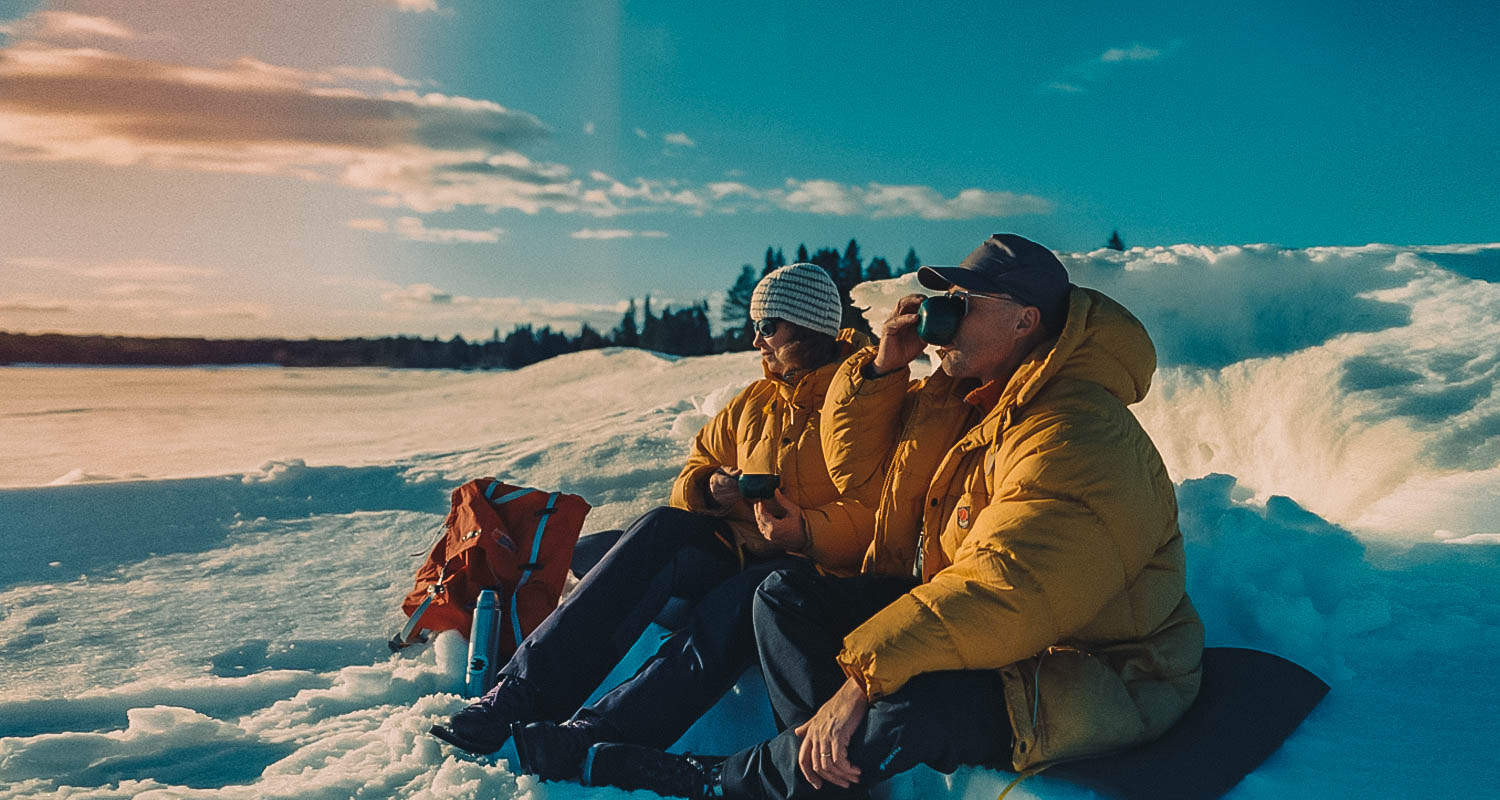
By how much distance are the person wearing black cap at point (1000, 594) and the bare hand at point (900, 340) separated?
215 millimetres

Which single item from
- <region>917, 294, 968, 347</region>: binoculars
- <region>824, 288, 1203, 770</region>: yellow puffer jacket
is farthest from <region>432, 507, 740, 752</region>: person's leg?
<region>917, 294, 968, 347</region>: binoculars

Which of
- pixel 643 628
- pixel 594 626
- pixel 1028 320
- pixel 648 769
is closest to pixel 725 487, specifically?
pixel 643 628

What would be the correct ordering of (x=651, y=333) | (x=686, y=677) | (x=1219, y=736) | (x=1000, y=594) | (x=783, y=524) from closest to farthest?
(x=1000, y=594) → (x=1219, y=736) → (x=686, y=677) → (x=783, y=524) → (x=651, y=333)

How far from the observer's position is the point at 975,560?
7.05ft

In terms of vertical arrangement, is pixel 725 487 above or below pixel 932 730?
above

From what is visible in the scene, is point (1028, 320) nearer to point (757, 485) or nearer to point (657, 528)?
point (757, 485)

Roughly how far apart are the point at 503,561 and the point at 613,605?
1.02m

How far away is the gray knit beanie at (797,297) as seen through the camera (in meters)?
3.53

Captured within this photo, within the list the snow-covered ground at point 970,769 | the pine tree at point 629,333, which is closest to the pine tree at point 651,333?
the pine tree at point 629,333

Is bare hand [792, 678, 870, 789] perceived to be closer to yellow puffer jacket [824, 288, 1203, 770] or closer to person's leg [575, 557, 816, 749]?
yellow puffer jacket [824, 288, 1203, 770]

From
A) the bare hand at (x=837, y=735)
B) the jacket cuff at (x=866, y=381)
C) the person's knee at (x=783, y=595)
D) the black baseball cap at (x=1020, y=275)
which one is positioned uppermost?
the black baseball cap at (x=1020, y=275)

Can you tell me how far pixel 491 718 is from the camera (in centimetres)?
288

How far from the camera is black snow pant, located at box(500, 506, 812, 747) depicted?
2820 mm

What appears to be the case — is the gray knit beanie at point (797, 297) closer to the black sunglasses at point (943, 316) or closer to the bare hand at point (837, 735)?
the black sunglasses at point (943, 316)
